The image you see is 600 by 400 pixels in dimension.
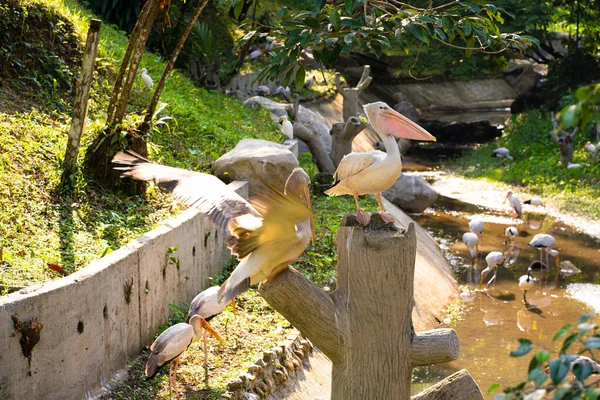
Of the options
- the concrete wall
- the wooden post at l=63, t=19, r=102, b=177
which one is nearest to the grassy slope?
the wooden post at l=63, t=19, r=102, b=177

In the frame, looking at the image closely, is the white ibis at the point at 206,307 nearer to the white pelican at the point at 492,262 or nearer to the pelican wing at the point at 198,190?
the pelican wing at the point at 198,190

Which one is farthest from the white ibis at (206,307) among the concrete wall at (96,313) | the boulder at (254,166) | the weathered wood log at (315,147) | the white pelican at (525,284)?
the weathered wood log at (315,147)

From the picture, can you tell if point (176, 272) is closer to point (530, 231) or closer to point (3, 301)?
point (3, 301)

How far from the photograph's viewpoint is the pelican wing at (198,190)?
434 centimetres

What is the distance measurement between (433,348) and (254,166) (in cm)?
591

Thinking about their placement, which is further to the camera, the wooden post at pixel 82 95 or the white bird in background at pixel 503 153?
the white bird in background at pixel 503 153

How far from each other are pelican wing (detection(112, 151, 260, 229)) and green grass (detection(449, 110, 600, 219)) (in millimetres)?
12304

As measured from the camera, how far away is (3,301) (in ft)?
15.5

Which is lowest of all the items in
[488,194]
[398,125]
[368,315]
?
[488,194]

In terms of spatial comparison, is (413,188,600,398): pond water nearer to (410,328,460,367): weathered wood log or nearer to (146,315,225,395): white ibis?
(146,315,225,395): white ibis

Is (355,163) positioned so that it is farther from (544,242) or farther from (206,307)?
(544,242)

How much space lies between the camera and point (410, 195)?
51.4 feet

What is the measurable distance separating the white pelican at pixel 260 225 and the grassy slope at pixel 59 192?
2.02m

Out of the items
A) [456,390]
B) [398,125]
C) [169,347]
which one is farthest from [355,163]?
[169,347]
